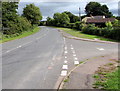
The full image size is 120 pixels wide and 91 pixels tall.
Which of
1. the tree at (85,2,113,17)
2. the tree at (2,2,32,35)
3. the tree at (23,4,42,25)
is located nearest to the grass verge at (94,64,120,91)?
the tree at (2,2,32,35)

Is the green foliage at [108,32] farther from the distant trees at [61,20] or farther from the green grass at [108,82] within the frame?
the distant trees at [61,20]

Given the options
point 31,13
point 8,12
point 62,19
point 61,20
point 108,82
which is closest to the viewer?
point 108,82

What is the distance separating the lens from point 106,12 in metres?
108

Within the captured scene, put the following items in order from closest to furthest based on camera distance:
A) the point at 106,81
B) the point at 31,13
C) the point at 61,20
Result: the point at 106,81
the point at 31,13
the point at 61,20

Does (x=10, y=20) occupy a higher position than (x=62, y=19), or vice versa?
(x=62, y=19)

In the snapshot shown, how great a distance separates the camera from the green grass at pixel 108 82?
6161 mm

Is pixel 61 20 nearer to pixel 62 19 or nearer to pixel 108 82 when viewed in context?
pixel 62 19

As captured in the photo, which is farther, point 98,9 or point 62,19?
point 98,9

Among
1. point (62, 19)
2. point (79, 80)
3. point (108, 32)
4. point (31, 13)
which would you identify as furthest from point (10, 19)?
point (62, 19)

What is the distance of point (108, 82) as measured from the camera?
662 centimetres

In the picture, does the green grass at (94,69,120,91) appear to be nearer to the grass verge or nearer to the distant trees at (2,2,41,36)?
the grass verge

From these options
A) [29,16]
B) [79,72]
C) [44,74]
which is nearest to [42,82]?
[44,74]

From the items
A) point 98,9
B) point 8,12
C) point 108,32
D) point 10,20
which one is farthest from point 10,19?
point 98,9

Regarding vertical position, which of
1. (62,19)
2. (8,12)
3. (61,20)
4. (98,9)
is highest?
(98,9)
